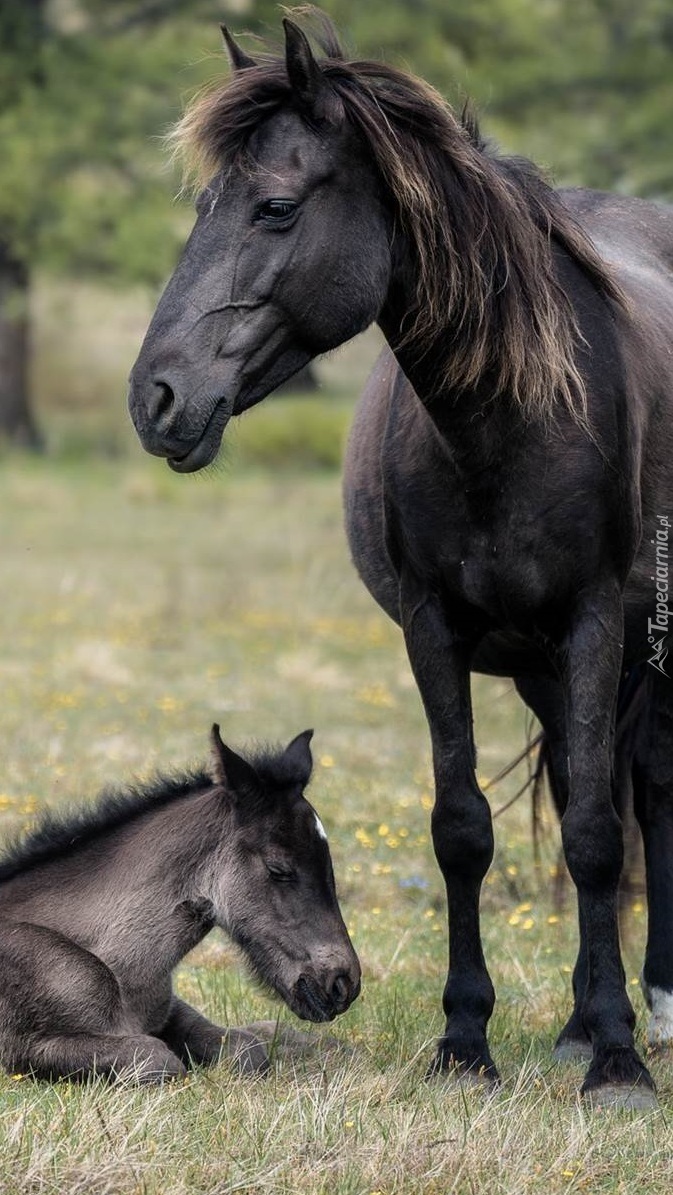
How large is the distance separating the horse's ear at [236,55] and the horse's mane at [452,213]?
0.04 m

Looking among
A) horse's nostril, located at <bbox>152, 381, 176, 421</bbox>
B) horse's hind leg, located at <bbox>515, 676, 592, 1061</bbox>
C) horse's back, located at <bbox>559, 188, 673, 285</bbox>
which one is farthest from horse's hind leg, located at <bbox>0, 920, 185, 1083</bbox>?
horse's back, located at <bbox>559, 188, 673, 285</bbox>

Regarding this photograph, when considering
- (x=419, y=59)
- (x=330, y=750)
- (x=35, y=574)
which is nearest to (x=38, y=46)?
(x=419, y=59)

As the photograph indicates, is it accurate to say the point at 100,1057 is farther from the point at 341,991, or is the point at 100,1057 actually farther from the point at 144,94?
the point at 144,94

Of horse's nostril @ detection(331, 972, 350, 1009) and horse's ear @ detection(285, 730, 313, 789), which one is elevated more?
horse's ear @ detection(285, 730, 313, 789)

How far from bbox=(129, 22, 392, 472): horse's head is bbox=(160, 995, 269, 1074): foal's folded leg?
66.9 inches

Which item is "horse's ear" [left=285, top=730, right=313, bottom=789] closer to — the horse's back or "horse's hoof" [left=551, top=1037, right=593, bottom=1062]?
"horse's hoof" [left=551, top=1037, right=593, bottom=1062]

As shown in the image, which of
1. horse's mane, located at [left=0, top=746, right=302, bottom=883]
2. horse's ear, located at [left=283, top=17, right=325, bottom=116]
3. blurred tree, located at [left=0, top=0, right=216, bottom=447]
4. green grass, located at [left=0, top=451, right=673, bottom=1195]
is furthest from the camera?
blurred tree, located at [left=0, top=0, right=216, bottom=447]

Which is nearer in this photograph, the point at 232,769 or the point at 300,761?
the point at 232,769

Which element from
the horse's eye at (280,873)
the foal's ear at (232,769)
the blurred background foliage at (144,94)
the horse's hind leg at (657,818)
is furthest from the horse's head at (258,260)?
the blurred background foliage at (144,94)

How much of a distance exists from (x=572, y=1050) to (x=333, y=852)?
240cm

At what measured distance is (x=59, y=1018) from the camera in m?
4.24

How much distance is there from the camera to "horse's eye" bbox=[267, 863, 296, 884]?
173 inches

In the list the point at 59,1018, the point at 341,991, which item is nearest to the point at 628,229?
the point at 341,991

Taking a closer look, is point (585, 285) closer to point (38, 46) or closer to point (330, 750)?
point (330, 750)
